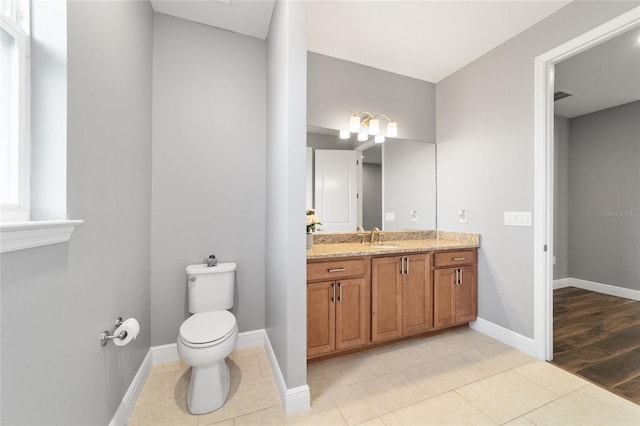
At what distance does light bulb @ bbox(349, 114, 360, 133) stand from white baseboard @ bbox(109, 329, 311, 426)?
6.70 ft

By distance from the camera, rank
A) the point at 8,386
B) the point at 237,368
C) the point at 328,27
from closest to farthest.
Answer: the point at 8,386
the point at 237,368
the point at 328,27

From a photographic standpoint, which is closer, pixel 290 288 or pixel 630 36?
pixel 290 288

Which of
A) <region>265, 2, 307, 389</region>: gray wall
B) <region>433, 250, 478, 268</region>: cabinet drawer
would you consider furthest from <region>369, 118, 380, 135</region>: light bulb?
<region>433, 250, 478, 268</region>: cabinet drawer

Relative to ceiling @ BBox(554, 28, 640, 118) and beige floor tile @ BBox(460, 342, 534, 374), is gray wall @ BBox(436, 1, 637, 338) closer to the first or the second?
beige floor tile @ BBox(460, 342, 534, 374)

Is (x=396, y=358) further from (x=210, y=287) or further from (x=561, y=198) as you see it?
(x=561, y=198)

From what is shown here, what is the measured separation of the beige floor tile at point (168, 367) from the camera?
70.7 inches

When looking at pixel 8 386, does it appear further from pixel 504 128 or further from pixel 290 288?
pixel 504 128

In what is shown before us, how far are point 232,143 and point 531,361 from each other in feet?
9.61

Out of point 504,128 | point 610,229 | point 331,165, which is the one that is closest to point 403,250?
point 331,165

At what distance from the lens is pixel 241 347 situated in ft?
6.88

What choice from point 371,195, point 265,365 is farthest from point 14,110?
point 371,195

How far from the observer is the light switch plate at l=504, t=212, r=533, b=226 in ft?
6.63

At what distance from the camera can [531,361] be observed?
1910mm

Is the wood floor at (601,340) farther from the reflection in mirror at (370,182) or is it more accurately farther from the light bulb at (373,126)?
the light bulb at (373,126)
